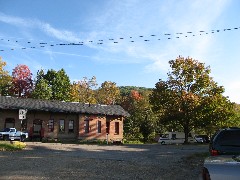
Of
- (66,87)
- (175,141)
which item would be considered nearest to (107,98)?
(66,87)

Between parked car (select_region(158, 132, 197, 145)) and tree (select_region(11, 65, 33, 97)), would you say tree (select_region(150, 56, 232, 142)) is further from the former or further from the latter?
tree (select_region(11, 65, 33, 97))

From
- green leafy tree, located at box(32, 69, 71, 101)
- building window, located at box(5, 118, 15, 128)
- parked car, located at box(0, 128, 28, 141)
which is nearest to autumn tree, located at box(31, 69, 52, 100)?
green leafy tree, located at box(32, 69, 71, 101)

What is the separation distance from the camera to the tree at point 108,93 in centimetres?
8650

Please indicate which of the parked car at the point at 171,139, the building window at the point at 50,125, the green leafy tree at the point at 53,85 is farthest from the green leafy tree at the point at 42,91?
the parked car at the point at 171,139

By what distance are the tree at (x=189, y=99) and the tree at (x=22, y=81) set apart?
34626 mm

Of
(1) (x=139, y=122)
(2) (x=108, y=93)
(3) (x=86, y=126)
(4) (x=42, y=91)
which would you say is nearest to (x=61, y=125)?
(3) (x=86, y=126)

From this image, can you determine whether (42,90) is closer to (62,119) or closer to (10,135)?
(62,119)

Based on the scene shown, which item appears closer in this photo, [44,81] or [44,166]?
[44,166]

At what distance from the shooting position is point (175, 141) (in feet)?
159

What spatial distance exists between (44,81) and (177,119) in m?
35.2

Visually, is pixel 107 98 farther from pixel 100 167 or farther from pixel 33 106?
pixel 100 167

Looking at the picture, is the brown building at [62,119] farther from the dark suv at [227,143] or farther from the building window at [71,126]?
the dark suv at [227,143]

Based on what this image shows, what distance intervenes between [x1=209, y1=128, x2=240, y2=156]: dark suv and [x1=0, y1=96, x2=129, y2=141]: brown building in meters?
30.2

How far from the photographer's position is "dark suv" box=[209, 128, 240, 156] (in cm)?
979
